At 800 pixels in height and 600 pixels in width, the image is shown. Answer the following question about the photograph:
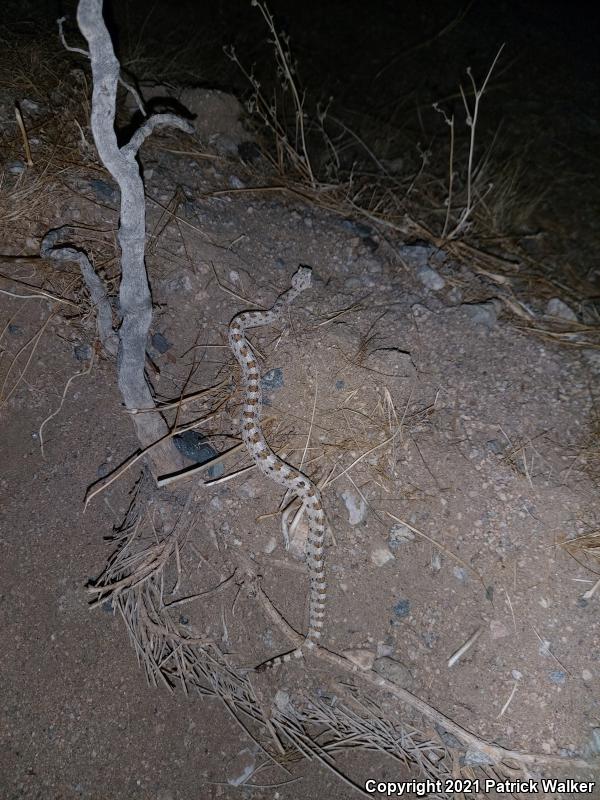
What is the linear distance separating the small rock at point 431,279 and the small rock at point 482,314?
0.77 ft

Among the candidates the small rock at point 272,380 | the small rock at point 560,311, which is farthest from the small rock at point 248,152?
the small rock at point 560,311

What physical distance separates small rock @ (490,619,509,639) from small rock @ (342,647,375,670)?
0.57 metres

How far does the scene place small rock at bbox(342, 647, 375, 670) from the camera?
8.49ft

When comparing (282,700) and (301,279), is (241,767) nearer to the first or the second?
(282,700)

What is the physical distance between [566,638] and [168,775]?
74.9 inches

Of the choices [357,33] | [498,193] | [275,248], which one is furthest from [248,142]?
[357,33]

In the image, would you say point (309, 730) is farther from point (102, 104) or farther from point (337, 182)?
point (337, 182)

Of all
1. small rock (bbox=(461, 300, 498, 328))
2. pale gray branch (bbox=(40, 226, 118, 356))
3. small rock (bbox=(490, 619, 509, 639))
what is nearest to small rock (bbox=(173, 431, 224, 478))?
pale gray branch (bbox=(40, 226, 118, 356))

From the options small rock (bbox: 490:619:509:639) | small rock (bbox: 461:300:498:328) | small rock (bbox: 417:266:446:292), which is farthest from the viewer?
small rock (bbox: 417:266:446:292)

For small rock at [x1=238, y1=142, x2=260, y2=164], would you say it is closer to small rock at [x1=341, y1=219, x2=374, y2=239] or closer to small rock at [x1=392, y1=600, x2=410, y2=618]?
small rock at [x1=341, y1=219, x2=374, y2=239]

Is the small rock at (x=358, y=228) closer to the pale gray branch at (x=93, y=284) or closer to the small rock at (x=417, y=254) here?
the small rock at (x=417, y=254)

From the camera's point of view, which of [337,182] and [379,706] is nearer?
[379,706]

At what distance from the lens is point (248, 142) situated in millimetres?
4293

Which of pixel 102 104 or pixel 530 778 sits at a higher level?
pixel 102 104
